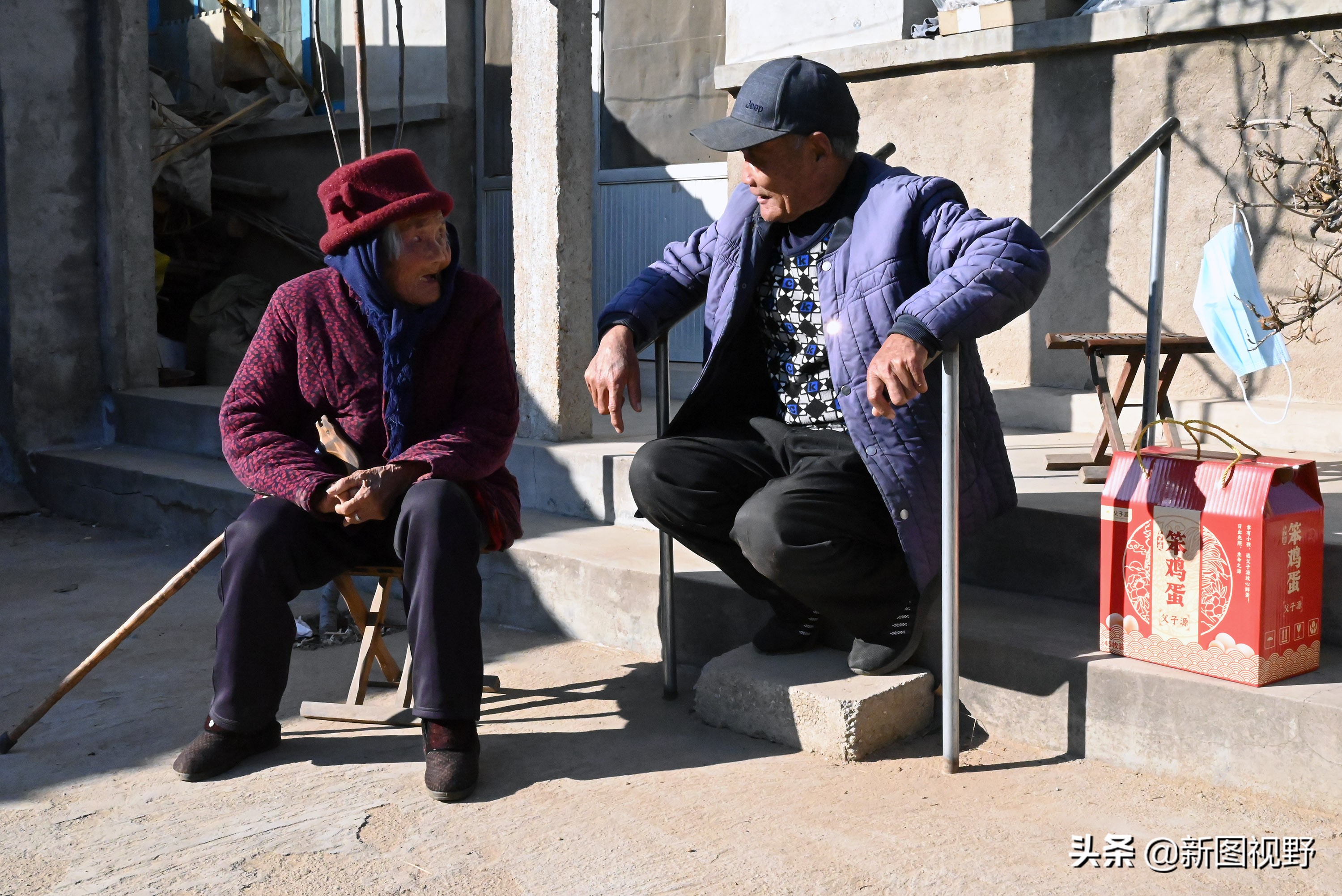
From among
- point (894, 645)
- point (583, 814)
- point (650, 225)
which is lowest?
point (583, 814)

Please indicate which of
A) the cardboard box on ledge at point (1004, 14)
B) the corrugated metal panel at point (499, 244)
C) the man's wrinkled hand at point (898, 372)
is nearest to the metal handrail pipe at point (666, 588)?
the man's wrinkled hand at point (898, 372)

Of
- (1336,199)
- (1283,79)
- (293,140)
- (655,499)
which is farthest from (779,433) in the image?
(293,140)

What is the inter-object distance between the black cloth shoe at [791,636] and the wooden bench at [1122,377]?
1209 mm

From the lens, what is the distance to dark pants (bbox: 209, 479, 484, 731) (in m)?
2.73

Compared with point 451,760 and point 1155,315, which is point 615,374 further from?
point 1155,315

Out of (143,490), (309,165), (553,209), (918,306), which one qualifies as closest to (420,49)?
(309,165)

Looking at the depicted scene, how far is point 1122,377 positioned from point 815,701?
2043mm

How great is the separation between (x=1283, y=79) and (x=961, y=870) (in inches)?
136

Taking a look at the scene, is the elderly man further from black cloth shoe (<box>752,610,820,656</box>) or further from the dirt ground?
the dirt ground

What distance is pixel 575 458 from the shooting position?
4.47 meters

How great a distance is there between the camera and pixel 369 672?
3.37 meters

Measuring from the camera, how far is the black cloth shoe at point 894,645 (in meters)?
2.92

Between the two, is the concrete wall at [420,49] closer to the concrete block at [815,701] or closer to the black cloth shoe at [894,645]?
the concrete block at [815,701]

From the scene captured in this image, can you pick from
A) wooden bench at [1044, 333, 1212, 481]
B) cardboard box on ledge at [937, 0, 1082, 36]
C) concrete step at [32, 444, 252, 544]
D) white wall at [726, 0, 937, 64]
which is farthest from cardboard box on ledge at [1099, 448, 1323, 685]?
concrete step at [32, 444, 252, 544]
